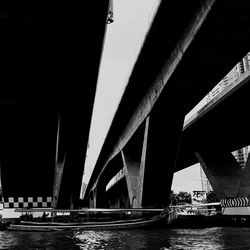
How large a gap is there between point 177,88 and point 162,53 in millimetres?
1531

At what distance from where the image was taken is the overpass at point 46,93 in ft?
25.6

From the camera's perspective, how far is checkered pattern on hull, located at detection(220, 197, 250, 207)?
80.7 feet

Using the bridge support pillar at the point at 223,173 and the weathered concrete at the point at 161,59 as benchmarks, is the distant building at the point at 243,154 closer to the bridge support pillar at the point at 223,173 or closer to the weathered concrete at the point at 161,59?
the bridge support pillar at the point at 223,173

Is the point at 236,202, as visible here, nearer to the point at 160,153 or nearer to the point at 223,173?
the point at 223,173

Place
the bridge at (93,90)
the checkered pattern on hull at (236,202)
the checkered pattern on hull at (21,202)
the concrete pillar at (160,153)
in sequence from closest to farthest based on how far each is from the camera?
1. the bridge at (93,90)
2. the concrete pillar at (160,153)
3. the checkered pattern on hull at (21,202)
4. the checkered pattern on hull at (236,202)

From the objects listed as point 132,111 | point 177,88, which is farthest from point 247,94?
point 177,88

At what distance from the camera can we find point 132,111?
18.9 m

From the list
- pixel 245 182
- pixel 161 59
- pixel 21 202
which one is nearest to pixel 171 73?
pixel 161 59

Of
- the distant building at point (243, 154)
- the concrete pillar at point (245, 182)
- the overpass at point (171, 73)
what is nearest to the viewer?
the overpass at point (171, 73)

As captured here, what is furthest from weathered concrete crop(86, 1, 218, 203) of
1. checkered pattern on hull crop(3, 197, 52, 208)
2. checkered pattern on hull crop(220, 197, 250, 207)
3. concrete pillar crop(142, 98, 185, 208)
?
checkered pattern on hull crop(220, 197, 250, 207)

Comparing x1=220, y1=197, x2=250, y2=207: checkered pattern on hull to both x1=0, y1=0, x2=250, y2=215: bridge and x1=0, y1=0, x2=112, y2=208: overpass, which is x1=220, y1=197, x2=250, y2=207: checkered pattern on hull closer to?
x1=0, y1=0, x2=250, y2=215: bridge

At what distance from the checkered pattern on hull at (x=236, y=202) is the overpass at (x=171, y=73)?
28.3 feet

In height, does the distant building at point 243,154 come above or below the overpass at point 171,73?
above

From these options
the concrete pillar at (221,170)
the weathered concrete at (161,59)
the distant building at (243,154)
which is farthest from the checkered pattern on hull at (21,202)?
the distant building at (243,154)
